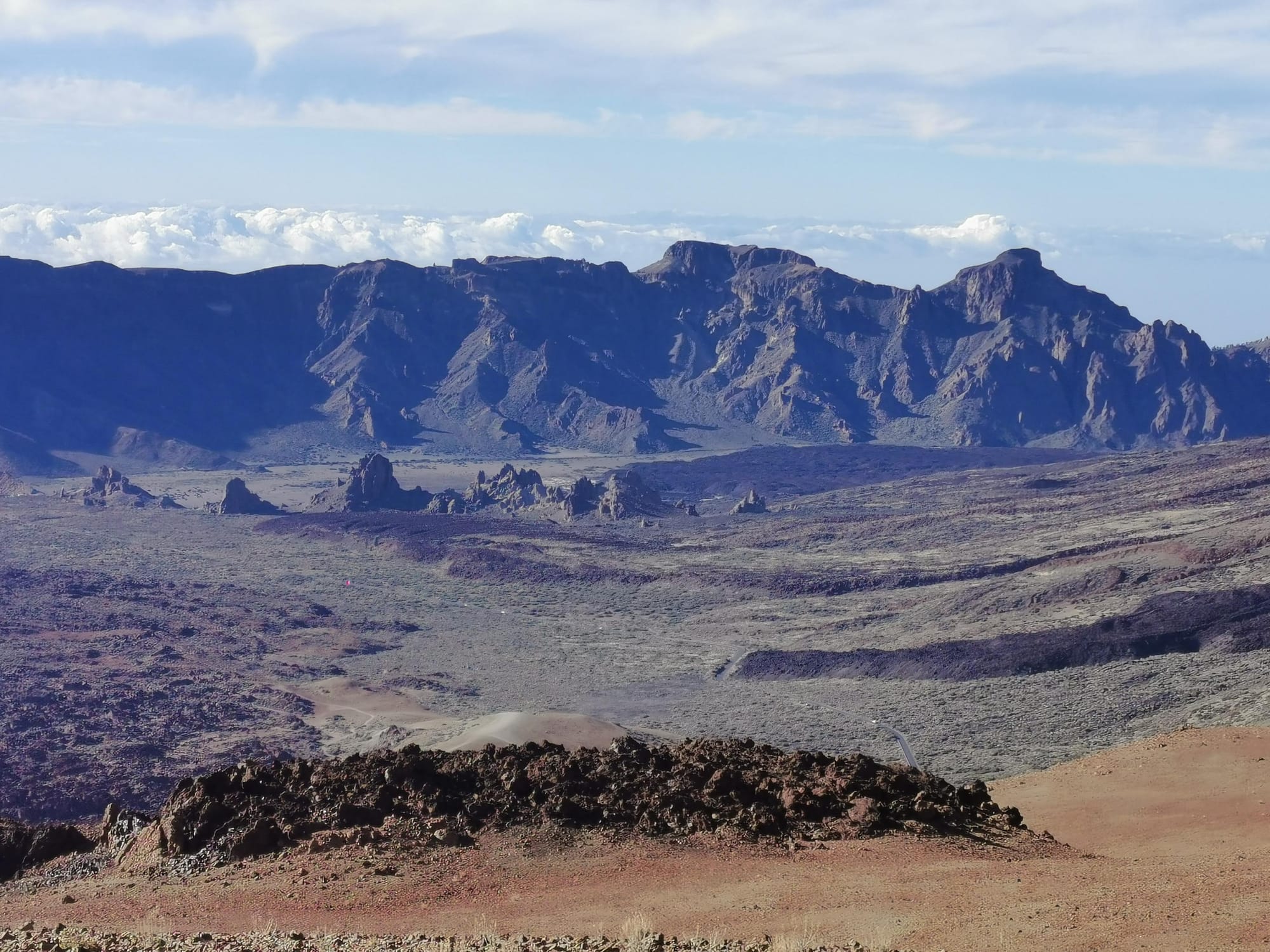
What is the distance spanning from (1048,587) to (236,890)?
5408cm

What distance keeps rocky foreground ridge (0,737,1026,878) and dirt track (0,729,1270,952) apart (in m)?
0.71

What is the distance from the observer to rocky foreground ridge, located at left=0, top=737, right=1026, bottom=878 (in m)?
21.6

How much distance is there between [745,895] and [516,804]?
4699 millimetres

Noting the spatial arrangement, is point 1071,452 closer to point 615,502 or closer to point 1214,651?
point 615,502

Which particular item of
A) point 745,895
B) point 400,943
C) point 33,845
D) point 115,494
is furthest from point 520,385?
point 400,943

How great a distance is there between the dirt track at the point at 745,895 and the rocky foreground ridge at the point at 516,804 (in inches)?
27.8

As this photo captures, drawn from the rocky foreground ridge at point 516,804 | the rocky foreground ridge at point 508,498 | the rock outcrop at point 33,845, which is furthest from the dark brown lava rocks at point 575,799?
the rocky foreground ridge at point 508,498

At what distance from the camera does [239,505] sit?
116 meters

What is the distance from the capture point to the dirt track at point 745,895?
56.8 feet

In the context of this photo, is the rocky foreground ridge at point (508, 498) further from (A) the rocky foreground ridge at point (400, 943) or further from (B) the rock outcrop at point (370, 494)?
(A) the rocky foreground ridge at point (400, 943)

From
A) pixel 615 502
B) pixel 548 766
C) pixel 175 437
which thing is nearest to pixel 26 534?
pixel 615 502

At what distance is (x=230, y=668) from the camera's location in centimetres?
→ 6109

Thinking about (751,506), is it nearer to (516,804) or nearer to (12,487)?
(12,487)

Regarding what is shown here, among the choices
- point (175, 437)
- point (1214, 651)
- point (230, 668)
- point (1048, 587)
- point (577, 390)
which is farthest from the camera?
point (577, 390)
